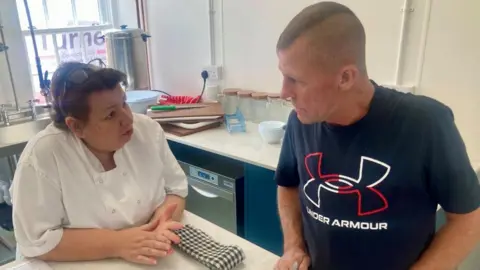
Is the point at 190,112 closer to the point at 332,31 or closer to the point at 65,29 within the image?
the point at 65,29

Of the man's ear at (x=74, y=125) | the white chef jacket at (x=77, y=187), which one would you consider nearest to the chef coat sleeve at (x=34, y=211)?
the white chef jacket at (x=77, y=187)

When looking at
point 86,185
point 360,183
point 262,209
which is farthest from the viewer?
point 262,209

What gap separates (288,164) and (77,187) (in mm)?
609

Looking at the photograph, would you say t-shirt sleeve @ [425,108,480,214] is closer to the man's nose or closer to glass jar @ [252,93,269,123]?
the man's nose

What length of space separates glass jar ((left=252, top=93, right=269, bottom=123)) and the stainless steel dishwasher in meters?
0.39

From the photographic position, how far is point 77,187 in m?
1.19

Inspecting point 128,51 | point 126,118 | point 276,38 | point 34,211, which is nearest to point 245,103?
point 276,38

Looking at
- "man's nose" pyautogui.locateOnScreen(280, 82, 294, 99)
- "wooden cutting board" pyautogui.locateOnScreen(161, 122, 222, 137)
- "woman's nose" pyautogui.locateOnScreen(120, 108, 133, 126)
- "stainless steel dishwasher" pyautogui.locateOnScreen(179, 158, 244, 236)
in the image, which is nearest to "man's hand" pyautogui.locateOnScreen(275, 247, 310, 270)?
"man's nose" pyautogui.locateOnScreen(280, 82, 294, 99)

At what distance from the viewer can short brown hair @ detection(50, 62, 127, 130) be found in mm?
1174

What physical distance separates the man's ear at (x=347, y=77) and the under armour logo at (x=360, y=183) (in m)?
0.17

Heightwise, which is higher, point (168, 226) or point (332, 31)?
point (332, 31)

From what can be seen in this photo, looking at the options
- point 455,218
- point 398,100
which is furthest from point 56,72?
point 455,218

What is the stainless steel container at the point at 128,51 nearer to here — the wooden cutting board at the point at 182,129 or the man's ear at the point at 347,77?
the wooden cutting board at the point at 182,129

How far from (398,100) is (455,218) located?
0.97 ft
